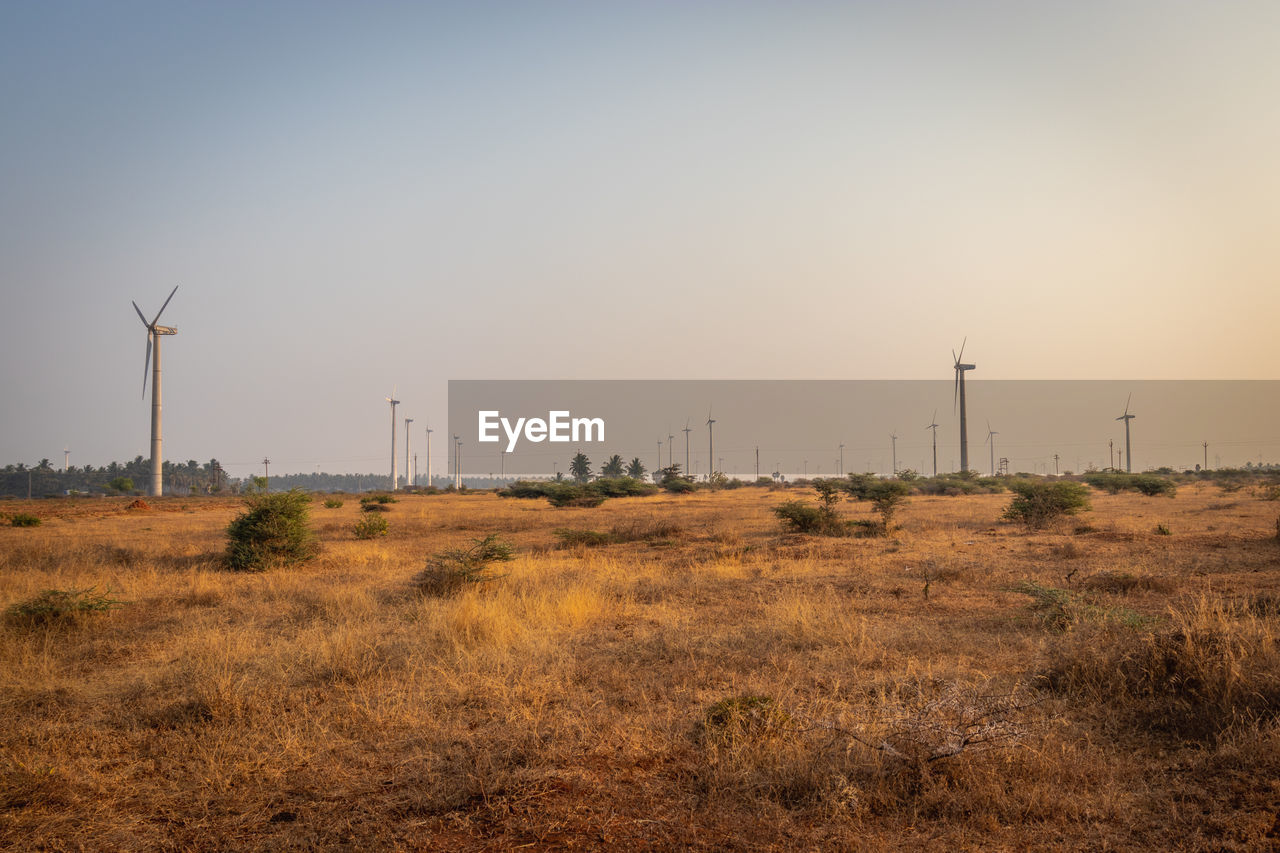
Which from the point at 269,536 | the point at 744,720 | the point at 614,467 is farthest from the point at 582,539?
the point at 614,467

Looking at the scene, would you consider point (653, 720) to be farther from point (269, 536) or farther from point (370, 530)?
point (370, 530)

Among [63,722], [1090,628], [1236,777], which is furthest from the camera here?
[1090,628]

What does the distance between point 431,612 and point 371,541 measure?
46.8 ft

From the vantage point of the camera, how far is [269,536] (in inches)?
682

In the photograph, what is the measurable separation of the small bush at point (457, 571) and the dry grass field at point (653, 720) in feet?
3.16

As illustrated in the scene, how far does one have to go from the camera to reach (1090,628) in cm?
770

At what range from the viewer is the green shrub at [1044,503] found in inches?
952

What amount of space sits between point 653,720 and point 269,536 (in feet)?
48.0

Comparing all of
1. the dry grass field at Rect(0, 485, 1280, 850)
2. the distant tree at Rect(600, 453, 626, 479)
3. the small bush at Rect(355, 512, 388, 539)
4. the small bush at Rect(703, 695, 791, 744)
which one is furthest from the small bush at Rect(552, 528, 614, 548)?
the distant tree at Rect(600, 453, 626, 479)

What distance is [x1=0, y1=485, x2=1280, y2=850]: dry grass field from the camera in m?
4.34

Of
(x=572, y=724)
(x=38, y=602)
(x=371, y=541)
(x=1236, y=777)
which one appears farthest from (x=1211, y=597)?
(x=371, y=541)

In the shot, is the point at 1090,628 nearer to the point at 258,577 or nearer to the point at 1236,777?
the point at 1236,777

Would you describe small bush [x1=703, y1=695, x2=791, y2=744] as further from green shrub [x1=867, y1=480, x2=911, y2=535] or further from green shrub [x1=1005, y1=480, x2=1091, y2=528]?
green shrub [x1=1005, y1=480, x2=1091, y2=528]

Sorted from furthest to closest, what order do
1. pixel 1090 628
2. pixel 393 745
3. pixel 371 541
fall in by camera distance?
pixel 371 541 < pixel 1090 628 < pixel 393 745
